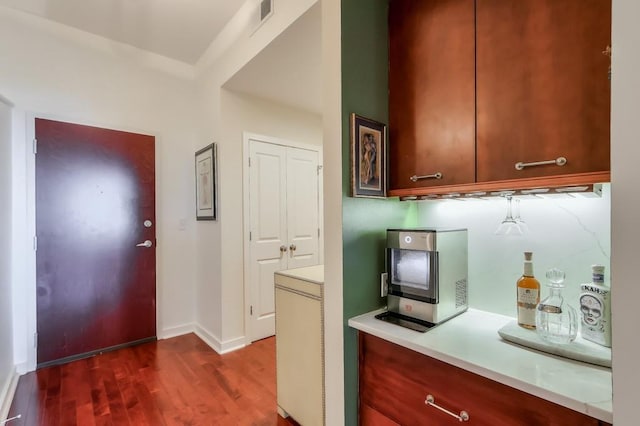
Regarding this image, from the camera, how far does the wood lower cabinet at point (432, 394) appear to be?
832 millimetres

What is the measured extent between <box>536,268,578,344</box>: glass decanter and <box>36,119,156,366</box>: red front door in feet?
10.3

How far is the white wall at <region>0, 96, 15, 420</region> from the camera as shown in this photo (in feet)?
6.61

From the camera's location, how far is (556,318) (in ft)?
3.39

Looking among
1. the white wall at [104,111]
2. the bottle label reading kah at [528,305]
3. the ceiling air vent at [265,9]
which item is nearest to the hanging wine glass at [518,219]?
the bottle label reading kah at [528,305]

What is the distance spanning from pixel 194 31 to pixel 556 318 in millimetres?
3243

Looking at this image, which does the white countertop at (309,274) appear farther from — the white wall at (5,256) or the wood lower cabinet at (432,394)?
the white wall at (5,256)

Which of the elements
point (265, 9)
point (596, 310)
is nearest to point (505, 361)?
point (596, 310)

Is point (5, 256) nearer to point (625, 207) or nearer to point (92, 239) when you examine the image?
point (92, 239)

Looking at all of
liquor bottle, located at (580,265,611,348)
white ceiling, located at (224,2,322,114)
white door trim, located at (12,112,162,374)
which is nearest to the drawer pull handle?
liquor bottle, located at (580,265,611,348)

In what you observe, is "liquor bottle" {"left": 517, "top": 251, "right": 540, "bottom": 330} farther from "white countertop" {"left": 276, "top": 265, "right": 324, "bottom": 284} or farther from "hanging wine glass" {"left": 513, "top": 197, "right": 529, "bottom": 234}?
"white countertop" {"left": 276, "top": 265, "right": 324, "bottom": 284}

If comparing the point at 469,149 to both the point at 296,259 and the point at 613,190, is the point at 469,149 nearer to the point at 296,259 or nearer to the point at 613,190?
the point at 613,190

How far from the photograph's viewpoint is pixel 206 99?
120 inches

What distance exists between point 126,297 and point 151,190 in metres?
1.06

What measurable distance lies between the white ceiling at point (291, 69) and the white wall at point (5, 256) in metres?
1.65
